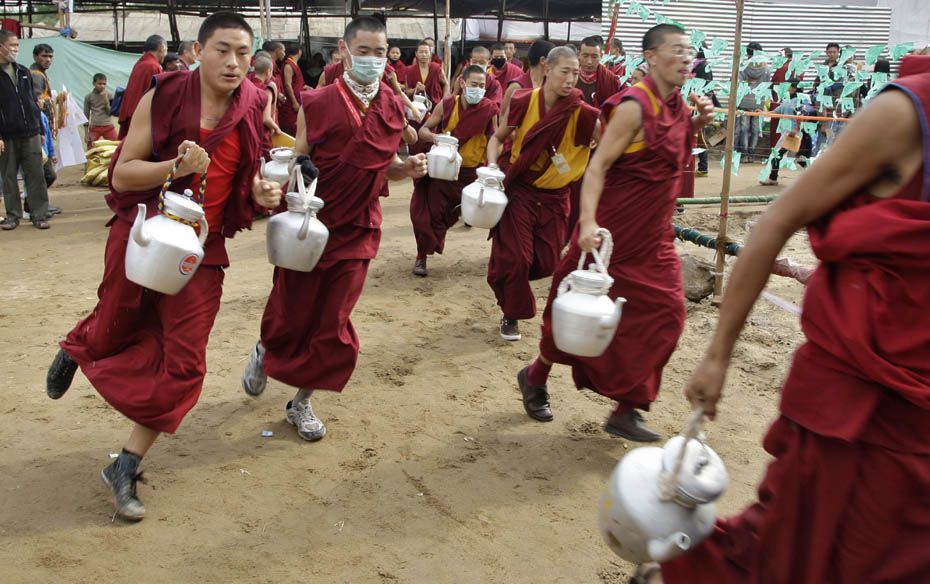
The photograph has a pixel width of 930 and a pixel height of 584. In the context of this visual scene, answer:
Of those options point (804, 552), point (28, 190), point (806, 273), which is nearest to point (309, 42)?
point (28, 190)

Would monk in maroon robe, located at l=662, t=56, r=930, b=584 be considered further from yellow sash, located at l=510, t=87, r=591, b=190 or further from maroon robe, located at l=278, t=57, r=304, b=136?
maroon robe, located at l=278, t=57, r=304, b=136

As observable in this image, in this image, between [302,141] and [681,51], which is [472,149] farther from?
[681,51]

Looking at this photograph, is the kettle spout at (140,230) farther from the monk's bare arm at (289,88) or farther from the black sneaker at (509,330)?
the monk's bare arm at (289,88)

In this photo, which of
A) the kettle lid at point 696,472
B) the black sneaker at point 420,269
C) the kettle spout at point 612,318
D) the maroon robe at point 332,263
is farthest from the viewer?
the black sneaker at point 420,269

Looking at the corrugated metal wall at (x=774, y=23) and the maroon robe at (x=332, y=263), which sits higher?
the corrugated metal wall at (x=774, y=23)

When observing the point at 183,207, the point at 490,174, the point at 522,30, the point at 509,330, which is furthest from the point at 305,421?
the point at 522,30

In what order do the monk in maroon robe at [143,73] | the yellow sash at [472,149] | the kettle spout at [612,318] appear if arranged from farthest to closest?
the yellow sash at [472,149] → the monk in maroon robe at [143,73] → the kettle spout at [612,318]

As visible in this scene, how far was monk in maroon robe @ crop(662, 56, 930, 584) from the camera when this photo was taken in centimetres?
164

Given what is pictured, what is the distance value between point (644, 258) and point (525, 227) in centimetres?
170

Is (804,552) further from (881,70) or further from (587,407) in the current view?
(881,70)

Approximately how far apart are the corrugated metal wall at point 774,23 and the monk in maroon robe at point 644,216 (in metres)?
11.1

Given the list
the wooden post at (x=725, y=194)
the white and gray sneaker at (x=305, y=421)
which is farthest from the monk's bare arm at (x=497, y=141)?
the white and gray sneaker at (x=305, y=421)

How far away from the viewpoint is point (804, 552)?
71.1 inches

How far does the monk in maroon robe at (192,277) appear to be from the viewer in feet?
10.8
